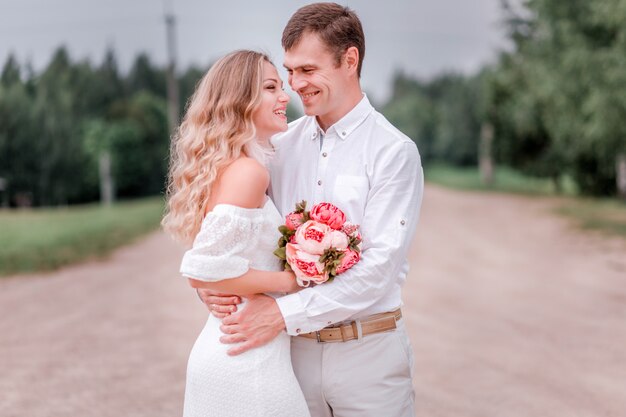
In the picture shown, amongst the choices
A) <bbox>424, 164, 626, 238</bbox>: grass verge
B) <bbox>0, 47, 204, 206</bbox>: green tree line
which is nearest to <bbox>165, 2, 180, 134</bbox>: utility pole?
<bbox>0, 47, 204, 206</bbox>: green tree line

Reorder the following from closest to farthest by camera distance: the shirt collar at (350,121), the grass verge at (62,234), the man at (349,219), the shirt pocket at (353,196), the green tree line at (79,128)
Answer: the man at (349,219)
the shirt pocket at (353,196)
the shirt collar at (350,121)
the grass verge at (62,234)
the green tree line at (79,128)

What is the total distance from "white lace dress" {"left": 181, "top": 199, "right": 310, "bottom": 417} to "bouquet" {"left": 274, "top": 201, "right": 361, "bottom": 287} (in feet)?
0.29

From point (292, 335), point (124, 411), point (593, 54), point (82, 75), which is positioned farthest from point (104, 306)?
point (82, 75)

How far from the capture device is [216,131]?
2643mm

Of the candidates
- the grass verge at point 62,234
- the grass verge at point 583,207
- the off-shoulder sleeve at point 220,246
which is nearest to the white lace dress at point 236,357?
the off-shoulder sleeve at point 220,246

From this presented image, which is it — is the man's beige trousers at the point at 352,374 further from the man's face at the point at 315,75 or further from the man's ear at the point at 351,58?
the man's ear at the point at 351,58

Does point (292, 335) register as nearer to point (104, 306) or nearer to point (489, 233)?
point (104, 306)

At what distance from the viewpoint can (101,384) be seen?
6211mm

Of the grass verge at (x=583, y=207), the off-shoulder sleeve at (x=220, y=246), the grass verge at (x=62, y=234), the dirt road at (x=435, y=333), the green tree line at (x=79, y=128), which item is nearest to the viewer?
the off-shoulder sleeve at (x=220, y=246)

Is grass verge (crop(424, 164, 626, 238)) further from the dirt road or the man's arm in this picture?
the man's arm

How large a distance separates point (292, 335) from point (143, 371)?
4105 millimetres

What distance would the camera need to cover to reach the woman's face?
2715 millimetres

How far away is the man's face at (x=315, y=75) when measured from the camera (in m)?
2.77

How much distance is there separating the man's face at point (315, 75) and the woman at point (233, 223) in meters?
0.09
